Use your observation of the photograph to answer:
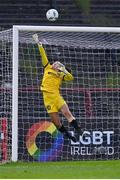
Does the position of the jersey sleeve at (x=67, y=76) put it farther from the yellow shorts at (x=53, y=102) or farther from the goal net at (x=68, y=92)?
the goal net at (x=68, y=92)

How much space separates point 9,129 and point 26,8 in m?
6.11

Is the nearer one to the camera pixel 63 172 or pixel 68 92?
pixel 63 172

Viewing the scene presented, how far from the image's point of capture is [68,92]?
13750 mm

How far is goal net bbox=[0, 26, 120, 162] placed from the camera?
42.3 feet

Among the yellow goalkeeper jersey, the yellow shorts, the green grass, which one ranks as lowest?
the green grass

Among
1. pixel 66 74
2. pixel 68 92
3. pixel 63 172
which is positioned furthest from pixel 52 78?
pixel 63 172

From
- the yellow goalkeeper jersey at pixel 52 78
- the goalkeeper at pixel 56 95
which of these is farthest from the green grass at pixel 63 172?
the yellow goalkeeper jersey at pixel 52 78

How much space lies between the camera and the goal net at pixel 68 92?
42.3 ft

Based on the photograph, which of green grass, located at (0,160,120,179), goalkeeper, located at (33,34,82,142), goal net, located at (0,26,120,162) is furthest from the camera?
goal net, located at (0,26,120,162)

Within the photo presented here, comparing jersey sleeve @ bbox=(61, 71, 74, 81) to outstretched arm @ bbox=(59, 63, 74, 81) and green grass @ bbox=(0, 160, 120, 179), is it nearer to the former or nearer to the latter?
outstretched arm @ bbox=(59, 63, 74, 81)

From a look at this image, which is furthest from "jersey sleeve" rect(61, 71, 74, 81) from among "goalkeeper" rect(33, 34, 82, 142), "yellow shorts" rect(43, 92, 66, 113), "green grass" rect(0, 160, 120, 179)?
"green grass" rect(0, 160, 120, 179)

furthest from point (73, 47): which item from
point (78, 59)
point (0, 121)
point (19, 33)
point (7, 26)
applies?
point (7, 26)

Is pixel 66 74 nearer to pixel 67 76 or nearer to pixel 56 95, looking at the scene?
pixel 67 76

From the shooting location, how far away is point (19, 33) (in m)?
12.9
